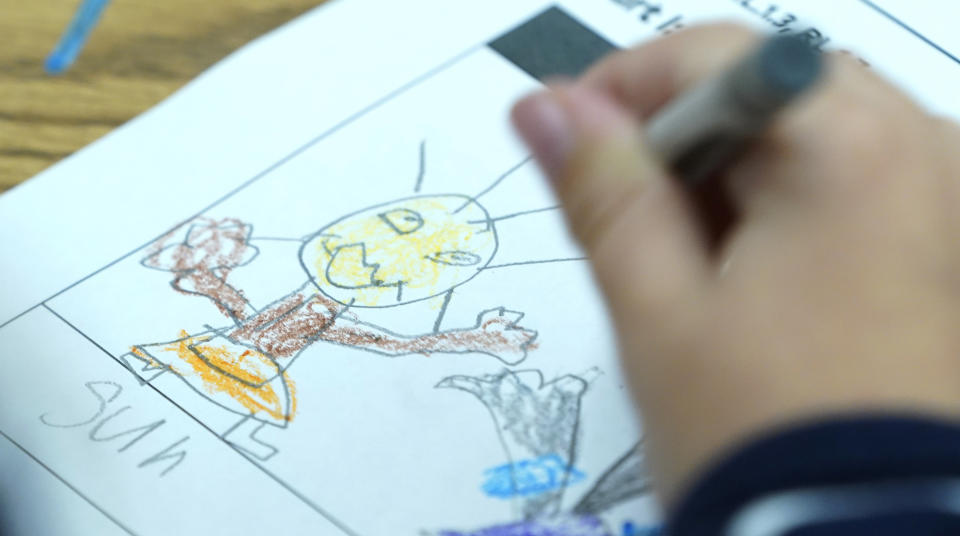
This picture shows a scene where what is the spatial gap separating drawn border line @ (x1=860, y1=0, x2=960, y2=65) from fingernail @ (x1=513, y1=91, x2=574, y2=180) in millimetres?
299

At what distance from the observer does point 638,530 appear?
0.37 m

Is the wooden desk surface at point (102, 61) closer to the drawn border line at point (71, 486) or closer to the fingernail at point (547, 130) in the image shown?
the drawn border line at point (71, 486)

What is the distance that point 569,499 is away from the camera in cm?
38

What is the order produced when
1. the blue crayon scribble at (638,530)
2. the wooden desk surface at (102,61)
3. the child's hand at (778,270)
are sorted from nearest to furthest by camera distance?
the child's hand at (778,270), the blue crayon scribble at (638,530), the wooden desk surface at (102,61)

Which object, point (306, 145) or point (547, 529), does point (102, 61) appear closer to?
point (306, 145)

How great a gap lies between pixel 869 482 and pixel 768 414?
0.03 metres

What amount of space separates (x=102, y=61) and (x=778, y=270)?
40 cm

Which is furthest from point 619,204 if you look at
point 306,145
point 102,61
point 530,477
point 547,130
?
point 102,61

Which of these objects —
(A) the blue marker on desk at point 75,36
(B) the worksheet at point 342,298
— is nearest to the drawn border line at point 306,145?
(B) the worksheet at point 342,298

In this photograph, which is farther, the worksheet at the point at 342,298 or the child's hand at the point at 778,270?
the worksheet at the point at 342,298

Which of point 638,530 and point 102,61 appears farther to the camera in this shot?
point 102,61

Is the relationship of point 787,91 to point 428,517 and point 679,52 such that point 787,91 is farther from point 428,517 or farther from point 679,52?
point 428,517

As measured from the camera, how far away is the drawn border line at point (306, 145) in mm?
447

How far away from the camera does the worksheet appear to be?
386 mm
